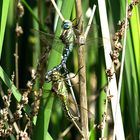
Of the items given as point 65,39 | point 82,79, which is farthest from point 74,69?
point 82,79

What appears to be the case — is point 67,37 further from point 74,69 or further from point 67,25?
point 74,69

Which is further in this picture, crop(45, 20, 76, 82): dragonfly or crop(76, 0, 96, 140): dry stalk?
crop(45, 20, 76, 82): dragonfly

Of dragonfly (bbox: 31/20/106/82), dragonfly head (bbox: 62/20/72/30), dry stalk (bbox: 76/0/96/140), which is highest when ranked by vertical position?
dragonfly head (bbox: 62/20/72/30)

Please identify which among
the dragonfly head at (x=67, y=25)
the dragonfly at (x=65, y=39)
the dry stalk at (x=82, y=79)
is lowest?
the dry stalk at (x=82, y=79)

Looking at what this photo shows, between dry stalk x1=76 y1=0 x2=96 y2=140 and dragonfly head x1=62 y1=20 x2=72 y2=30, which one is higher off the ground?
dragonfly head x1=62 y1=20 x2=72 y2=30

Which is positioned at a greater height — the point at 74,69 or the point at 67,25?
the point at 67,25

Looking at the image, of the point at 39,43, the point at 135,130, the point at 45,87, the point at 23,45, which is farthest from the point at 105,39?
the point at 23,45

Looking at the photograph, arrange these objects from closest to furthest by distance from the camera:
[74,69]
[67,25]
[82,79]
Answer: [82,79] → [67,25] → [74,69]

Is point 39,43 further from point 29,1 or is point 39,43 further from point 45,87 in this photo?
point 45,87

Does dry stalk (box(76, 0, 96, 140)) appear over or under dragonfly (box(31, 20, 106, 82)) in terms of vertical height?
under
